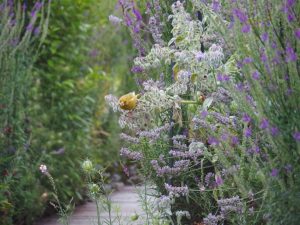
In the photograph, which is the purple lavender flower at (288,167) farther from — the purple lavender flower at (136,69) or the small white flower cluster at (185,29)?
the purple lavender flower at (136,69)

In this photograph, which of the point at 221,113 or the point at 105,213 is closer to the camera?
the point at 221,113

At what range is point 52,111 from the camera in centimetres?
544

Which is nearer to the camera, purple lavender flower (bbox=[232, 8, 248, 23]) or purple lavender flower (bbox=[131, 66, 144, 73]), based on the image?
purple lavender flower (bbox=[232, 8, 248, 23])

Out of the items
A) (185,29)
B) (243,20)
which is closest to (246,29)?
(243,20)

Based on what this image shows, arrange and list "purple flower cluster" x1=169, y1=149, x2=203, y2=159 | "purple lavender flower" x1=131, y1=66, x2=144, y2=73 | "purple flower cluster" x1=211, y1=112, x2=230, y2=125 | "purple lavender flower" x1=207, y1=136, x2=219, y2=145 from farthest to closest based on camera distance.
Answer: "purple lavender flower" x1=131, y1=66, x2=144, y2=73, "purple flower cluster" x1=169, y1=149, x2=203, y2=159, "purple flower cluster" x1=211, y1=112, x2=230, y2=125, "purple lavender flower" x1=207, y1=136, x2=219, y2=145

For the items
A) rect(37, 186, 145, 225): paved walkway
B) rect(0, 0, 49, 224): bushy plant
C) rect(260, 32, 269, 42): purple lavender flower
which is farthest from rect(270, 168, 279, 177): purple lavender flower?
rect(37, 186, 145, 225): paved walkway

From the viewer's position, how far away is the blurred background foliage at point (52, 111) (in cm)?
445

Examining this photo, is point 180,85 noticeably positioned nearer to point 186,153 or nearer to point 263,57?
point 186,153

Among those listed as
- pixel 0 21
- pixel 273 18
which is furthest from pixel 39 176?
pixel 273 18

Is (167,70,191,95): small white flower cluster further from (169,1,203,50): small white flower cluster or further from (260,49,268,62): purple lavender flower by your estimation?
(260,49,268,62): purple lavender flower

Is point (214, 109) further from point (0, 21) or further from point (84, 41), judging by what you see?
point (84, 41)

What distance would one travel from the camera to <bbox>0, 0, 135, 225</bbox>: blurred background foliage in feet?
14.6

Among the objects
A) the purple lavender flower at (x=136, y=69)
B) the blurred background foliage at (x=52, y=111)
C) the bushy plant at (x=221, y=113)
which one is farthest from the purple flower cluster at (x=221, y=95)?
the blurred background foliage at (x=52, y=111)

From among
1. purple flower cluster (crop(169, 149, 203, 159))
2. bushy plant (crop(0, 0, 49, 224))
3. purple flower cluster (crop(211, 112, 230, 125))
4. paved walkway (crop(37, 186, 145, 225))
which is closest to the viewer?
purple flower cluster (crop(211, 112, 230, 125))
